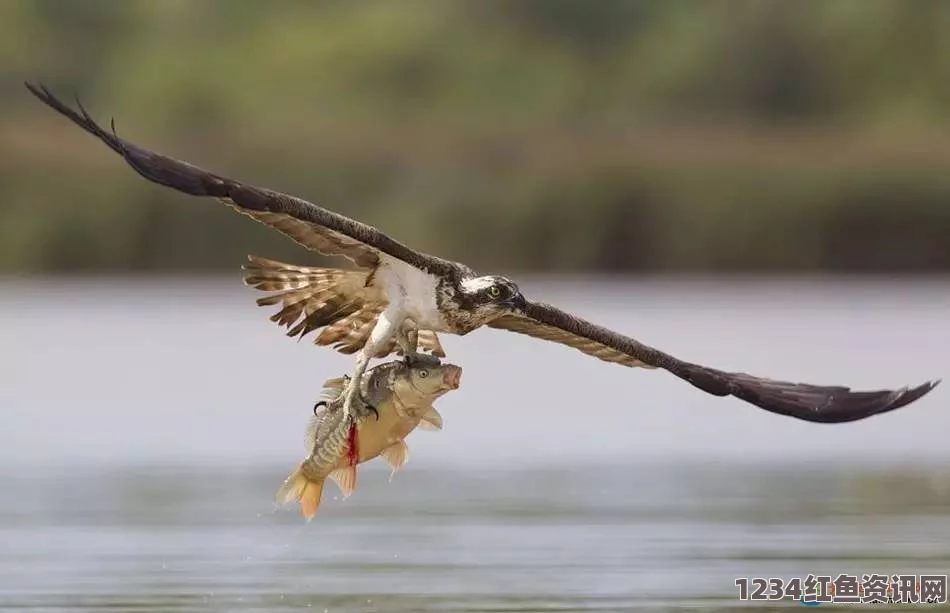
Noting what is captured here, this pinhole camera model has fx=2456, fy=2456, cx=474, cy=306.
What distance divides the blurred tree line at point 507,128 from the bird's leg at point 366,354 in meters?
16.9

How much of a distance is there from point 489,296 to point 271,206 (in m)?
1.20

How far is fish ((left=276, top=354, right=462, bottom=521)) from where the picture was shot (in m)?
10.4

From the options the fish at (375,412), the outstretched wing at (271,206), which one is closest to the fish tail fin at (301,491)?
the fish at (375,412)

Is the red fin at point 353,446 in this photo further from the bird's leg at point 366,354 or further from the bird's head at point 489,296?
the bird's head at point 489,296

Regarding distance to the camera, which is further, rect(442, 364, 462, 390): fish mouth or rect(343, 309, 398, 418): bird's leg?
rect(343, 309, 398, 418): bird's leg

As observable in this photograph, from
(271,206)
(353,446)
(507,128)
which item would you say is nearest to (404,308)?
(353,446)

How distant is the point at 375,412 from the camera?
10430mm

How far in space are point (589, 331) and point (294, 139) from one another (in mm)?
22550

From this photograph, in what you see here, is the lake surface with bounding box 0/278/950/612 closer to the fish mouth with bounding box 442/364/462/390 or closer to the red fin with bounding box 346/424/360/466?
the red fin with bounding box 346/424/360/466

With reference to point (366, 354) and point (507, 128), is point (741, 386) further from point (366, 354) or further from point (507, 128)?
point (507, 128)

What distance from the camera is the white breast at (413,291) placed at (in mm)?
10797

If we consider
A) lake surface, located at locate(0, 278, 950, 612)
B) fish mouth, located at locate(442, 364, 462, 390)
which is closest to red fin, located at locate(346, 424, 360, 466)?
fish mouth, located at locate(442, 364, 462, 390)

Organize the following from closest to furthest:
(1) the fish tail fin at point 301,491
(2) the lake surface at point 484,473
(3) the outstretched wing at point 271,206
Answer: (3) the outstretched wing at point 271,206
(1) the fish tail fin at point 301,491
(2) the lake surface at point 484,473

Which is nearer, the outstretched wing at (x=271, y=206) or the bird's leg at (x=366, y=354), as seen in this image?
the outstretched wing at (x=271, y=206)
